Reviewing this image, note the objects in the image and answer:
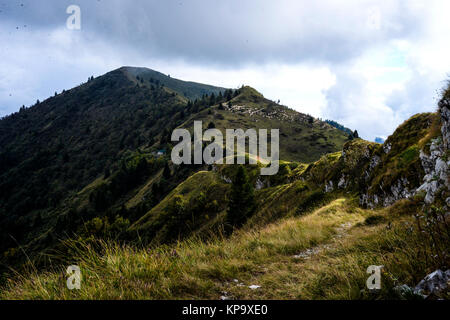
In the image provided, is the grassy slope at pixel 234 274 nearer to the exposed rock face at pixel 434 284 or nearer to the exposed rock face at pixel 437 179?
the exposed rock face at pixel 434 284

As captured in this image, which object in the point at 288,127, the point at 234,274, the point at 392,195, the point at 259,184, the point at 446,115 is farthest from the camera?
the point at 288,127

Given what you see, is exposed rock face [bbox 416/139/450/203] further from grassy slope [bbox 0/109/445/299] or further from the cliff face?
grassy slope [bbox 0/109/445/299]

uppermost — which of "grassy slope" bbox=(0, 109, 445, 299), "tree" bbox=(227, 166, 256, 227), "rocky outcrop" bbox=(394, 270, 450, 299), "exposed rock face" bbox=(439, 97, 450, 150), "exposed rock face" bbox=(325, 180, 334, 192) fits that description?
"exposed rock face" bbox=(439, 97, 450, 150)

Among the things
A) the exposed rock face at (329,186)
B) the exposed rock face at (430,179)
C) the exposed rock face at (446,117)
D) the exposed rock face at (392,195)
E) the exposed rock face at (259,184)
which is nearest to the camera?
the exposed rock face at (430,179)

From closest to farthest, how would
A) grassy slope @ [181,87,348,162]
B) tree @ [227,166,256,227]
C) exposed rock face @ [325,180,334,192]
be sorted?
exposed rock face @ [325,180,334,192]
tree @ [227,166,256,227]
grassy slope @ [181,87,348,162]

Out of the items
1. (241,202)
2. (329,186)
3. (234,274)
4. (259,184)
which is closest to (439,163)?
(234,274)

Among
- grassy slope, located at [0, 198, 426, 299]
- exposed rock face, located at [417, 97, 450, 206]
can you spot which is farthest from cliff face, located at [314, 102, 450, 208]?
grassy slope, located at [0, 198, 426, 299]

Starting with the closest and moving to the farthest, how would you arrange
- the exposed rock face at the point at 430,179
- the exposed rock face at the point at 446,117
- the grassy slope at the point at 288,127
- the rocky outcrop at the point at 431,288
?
the rocky outcrop at the point at 431,288
the exposed rock face at the point at 430,179
the exposed rock face at the point at 446,117
the grassy slope at the point at 288,127

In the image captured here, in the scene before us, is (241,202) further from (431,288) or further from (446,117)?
(431,288)

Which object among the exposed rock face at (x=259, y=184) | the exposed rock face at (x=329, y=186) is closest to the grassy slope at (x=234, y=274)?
the exposed rock face at (x=329, y=186)
